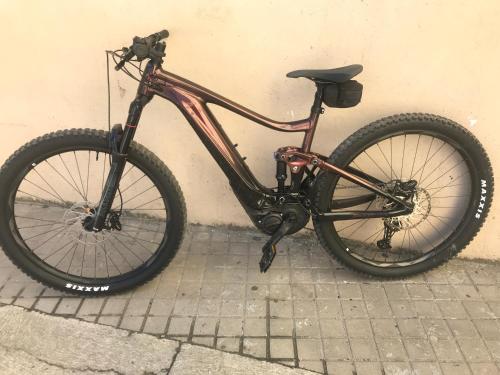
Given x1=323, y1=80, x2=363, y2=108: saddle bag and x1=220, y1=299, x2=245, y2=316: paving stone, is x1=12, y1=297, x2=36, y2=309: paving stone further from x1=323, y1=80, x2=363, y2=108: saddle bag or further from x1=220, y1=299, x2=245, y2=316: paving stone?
x1=323, y1=80, x2=363, y2=108: saddle bag

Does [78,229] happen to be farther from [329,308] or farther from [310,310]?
[329,308]

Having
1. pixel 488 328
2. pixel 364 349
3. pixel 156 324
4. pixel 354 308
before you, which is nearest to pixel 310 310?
pixel 354 308

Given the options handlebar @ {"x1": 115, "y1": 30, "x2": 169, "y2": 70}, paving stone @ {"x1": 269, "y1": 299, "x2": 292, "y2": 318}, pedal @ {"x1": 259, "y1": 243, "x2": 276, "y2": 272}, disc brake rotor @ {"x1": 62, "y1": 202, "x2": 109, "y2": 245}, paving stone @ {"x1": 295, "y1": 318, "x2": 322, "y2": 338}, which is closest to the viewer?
handlebar @ {"x1": 115, "y1": 30, "x2": 169, "y2": 70}

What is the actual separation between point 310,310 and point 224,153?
117cm

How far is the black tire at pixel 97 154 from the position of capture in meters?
2.72

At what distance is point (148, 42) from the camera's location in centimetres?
252

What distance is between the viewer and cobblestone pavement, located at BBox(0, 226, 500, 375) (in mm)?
2672

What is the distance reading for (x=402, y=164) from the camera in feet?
10.8

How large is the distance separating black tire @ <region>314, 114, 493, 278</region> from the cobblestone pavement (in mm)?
127

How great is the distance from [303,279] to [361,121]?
1.19 metres

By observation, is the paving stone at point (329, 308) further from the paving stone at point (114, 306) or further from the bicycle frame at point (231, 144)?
the paving stone at point (114, 306)

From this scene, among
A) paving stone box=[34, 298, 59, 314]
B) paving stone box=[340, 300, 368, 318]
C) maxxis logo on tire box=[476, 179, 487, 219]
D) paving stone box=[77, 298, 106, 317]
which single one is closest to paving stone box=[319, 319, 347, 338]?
paving stone box=[340, 300, 368, 318]

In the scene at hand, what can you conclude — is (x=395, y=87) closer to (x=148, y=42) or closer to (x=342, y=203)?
(x=342, y=203)

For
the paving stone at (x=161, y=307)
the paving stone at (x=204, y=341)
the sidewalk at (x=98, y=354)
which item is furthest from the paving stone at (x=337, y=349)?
the paving stone at (x=161, y=307)
